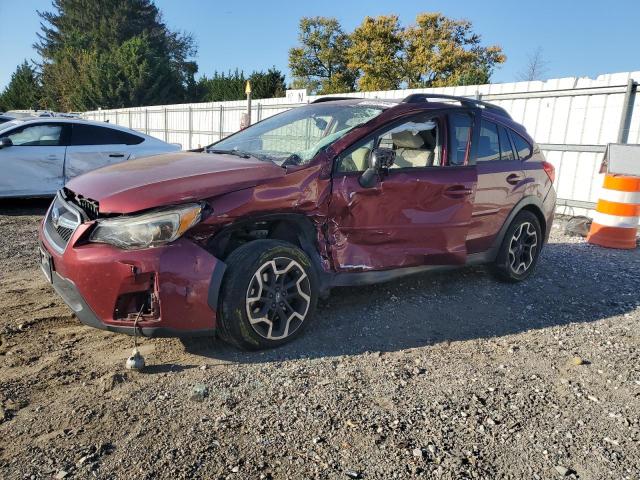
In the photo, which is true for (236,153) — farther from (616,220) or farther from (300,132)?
(616,220)

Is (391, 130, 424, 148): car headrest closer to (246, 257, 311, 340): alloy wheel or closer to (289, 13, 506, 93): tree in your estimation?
(246, 257, 311, 340): alloy wheel

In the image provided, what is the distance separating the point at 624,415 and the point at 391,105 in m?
2.68

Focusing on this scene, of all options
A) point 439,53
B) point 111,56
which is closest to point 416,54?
point 439,53

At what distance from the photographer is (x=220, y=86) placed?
4566cm

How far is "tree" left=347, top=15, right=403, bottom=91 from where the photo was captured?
38125 mm

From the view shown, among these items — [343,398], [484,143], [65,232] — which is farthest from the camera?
[484,143]

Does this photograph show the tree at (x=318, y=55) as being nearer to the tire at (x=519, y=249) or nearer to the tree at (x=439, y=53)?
the tree at (x=439, y=53)

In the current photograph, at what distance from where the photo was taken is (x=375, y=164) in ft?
12.0

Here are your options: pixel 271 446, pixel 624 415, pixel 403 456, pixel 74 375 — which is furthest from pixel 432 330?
pixel 74 375

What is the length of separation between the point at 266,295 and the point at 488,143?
272 centimetres

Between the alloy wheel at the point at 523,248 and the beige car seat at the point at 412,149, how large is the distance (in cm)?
137

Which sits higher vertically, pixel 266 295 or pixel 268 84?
pixel 268 84

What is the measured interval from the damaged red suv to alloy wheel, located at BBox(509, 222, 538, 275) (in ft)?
0.10

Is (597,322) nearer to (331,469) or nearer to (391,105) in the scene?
(391,105)
